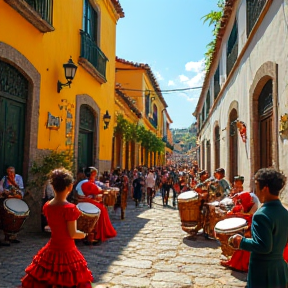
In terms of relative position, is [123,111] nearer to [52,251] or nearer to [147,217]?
[147,217]

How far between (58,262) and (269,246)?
6.04 feet

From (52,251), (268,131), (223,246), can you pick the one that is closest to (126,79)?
(268,131)

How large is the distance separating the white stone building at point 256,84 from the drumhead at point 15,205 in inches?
179

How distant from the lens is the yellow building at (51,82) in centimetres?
705

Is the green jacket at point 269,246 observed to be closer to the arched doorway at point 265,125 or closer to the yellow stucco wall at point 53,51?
the arched doorway at point 265,125

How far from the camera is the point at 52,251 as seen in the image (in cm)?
318

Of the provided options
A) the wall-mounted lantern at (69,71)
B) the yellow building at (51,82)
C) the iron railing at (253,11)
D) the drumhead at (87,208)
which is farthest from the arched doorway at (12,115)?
the iron railing at (253,11)

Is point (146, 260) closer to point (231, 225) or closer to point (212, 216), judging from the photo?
point (231, 225)

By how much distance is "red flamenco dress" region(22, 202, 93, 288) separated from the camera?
3119mm

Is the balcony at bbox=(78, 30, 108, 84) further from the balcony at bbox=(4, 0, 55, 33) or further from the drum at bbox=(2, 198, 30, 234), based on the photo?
the drum at bbox=(2, 198, 30, 234)

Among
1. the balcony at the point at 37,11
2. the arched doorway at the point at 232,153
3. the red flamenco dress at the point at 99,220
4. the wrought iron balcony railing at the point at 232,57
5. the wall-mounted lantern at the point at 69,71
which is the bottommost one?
the red flamenco dress at the point at 99,220

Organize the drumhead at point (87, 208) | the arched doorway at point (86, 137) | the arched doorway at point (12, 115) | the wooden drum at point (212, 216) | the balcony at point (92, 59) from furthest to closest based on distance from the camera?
1. the arched doorway at point (86, 137)
2. the balcony at point (92, 59)
3. the arched doorway at point (12, 115)
4. the wooden drum at point (212, 216)
5. the drumhead at point (87, 208)

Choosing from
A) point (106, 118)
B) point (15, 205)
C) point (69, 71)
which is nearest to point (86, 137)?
point (106, 118)

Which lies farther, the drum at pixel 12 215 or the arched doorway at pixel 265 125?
the arched doorway at pixel 265 125
